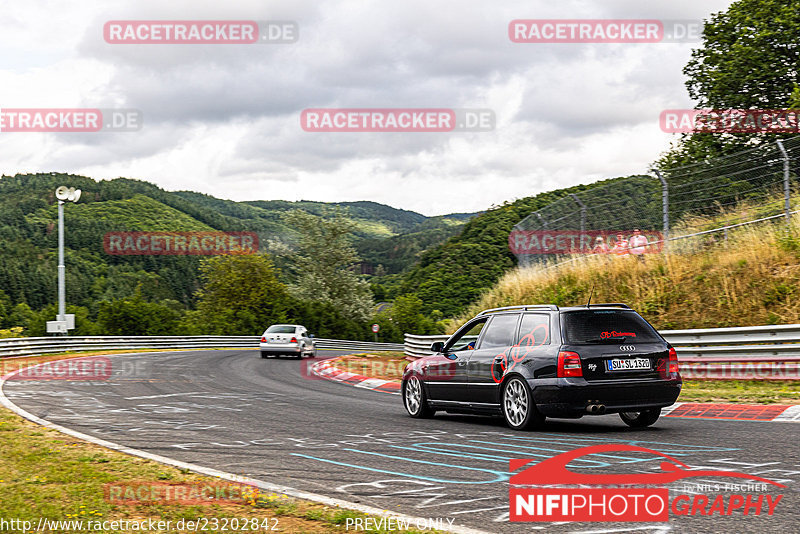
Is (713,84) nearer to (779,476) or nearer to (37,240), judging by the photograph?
(779,476)

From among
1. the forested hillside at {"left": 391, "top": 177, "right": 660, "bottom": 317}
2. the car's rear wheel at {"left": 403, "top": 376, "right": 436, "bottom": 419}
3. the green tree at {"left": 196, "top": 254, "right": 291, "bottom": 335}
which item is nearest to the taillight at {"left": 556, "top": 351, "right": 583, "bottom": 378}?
the car's rear wheel at {"left": 403, "top": 376, "right": 436, "bottom": 419}

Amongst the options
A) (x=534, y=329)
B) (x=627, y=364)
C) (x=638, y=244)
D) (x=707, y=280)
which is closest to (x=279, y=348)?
(x=638, y=244)

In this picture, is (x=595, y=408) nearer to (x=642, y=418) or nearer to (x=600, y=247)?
(x=642, y=418)

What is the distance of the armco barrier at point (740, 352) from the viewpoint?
44.4 feet

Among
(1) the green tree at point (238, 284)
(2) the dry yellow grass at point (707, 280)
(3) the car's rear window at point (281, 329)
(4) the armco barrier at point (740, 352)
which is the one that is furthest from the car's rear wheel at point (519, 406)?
(1) the green tree at point (238, 284)

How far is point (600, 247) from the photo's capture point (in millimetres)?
21719

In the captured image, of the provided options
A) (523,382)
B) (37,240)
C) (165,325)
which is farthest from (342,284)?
(37,240)

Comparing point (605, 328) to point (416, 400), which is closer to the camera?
point (605, 328)

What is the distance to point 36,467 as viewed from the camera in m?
6.90

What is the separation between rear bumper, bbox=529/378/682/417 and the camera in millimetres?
9094

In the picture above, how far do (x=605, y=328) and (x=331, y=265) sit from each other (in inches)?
2883

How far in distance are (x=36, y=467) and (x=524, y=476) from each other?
431 centimetres

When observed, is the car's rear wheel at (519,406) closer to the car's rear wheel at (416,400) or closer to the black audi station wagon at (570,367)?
the black audi station wagon at (570,367)

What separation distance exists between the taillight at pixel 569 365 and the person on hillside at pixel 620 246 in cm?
1185
